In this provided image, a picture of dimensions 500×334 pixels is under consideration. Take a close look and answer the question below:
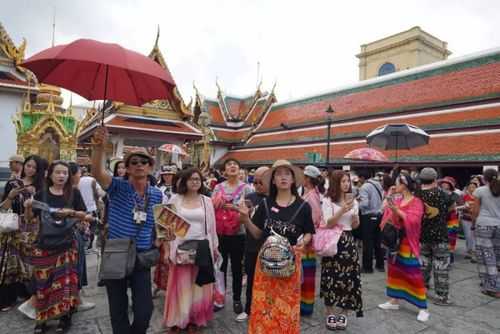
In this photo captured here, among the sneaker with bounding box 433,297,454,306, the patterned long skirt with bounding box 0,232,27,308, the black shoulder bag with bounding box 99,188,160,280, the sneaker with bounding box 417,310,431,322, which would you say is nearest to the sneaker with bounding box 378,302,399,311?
the sneaker with bounding box 417,310,431,322

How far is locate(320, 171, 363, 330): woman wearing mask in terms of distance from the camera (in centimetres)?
346

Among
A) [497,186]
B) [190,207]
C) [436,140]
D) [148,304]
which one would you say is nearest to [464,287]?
[497,186]

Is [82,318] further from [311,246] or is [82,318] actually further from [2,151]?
[2,151]

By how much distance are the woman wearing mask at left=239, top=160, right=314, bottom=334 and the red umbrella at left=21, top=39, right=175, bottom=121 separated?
1402mm

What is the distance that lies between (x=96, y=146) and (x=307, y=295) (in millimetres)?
2857

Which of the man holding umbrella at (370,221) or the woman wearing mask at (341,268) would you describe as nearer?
the woman wearing mask at (341,268)

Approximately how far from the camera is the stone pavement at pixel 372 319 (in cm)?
334

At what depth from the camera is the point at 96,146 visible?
7.70ft

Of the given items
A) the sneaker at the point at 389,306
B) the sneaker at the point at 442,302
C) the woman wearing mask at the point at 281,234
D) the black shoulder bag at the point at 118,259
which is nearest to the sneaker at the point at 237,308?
the woman wearing mask at the point at 281,234

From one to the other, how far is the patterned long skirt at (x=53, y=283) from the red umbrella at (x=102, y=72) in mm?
1668

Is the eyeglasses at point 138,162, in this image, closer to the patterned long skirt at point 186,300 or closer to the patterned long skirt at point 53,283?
the patterned long skirt at point 186,300

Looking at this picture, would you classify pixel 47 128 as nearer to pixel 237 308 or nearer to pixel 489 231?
pixel 237 308

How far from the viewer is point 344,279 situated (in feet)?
11.5

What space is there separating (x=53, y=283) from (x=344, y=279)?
3083 millimetres
